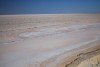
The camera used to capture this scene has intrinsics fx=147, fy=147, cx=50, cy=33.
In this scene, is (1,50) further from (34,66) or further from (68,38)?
(68,38)

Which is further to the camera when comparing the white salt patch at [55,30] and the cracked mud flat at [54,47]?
the white salt patch at [55,30]

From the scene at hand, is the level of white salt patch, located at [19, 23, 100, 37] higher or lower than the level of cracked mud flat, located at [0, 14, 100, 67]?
higher

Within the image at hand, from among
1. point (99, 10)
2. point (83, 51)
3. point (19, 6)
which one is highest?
point (19, 6)

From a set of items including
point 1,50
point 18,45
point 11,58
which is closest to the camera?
point 11,58

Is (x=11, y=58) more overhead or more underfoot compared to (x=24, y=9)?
more underfoot

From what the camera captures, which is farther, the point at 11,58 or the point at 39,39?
the point at 39,39

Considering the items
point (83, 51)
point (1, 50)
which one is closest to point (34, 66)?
point (1, 50)

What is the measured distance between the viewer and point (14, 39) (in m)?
2.63

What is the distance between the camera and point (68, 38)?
8.73 ft

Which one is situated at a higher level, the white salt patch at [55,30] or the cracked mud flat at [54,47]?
the white salt patch at [55,30]

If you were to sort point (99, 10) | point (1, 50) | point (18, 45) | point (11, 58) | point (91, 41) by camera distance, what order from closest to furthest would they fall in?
1. point (11, 58)
2. point (1, 50)
3. point (18, 45)
4. point (91, 41)
5. point (99, 10)

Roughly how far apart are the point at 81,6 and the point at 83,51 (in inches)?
34.1

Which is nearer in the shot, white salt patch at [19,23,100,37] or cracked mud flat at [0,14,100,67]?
cracked mud flat at [0,14,100,67]

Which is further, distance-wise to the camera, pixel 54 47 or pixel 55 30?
pixel 55 30
